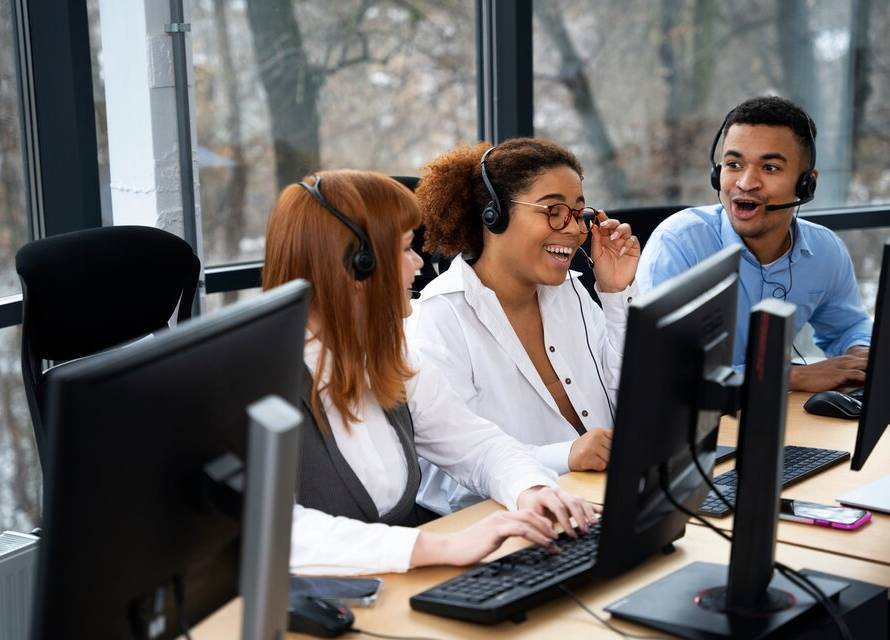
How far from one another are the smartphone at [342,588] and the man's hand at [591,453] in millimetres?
591

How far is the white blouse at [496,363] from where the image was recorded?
7.13 feet

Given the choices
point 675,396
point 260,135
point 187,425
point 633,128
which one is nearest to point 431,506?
point 675,396

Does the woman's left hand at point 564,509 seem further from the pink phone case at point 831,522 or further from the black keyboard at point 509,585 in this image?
the pink phone case at point 831,522

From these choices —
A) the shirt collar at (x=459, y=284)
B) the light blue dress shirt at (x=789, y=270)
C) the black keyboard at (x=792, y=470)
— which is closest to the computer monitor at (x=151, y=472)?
the black keyboard at (x=792, y=470)

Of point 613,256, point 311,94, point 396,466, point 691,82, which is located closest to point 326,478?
point 396,466

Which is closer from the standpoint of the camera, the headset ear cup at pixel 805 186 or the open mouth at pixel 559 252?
the open mouth at pixel 559 252

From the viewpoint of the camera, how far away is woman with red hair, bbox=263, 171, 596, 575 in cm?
148

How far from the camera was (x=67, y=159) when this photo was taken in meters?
2.69

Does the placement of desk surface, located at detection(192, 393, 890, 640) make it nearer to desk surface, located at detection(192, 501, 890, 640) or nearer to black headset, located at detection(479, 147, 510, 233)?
desk surface, located at detection(192, 501, 890, 640)

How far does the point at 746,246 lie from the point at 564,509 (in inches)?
53.6

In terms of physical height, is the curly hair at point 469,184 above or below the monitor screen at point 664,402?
above

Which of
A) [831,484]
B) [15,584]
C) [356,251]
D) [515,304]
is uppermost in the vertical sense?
[356,251]

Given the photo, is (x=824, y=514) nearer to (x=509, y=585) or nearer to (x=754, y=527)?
Result: (x=754, y=527)

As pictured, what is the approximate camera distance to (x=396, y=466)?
1.74 meters
